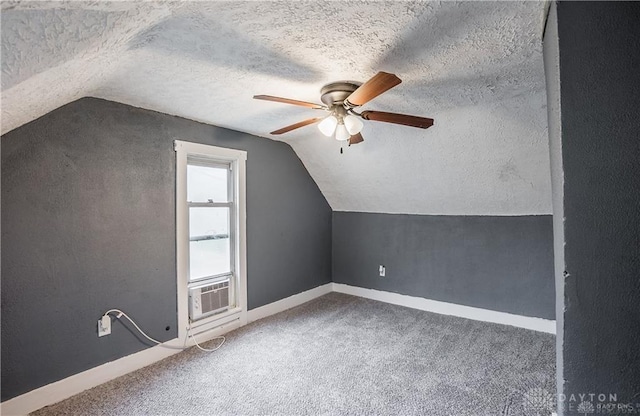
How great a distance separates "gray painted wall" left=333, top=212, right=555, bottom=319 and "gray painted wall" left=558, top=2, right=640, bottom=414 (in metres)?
2.71

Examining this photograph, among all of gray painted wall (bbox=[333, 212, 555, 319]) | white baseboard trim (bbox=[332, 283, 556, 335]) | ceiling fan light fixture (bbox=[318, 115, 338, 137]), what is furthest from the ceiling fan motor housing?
white baseboard trim (bbox=[332, 283, 556, 335])

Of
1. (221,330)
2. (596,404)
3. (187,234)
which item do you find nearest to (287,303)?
(221,330)

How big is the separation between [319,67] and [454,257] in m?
2.91

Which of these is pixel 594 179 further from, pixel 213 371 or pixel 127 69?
pixel 213 371

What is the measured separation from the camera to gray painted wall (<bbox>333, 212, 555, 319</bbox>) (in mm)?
3389

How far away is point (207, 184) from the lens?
325cm

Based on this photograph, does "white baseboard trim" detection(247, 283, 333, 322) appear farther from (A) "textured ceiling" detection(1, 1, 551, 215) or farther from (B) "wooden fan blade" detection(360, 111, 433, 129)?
(B) "wooden fan blade" detection(360, 111, 433, 129)

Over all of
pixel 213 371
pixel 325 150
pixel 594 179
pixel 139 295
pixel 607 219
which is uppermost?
pixel 325 150

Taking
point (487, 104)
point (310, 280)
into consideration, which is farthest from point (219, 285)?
point (487, 104)

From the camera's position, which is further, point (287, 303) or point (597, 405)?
point (287, 303)

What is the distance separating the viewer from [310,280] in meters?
4.41

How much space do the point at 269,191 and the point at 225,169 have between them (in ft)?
1.96

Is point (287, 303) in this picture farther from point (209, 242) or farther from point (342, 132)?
point (342, 132)

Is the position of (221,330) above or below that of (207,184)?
below
